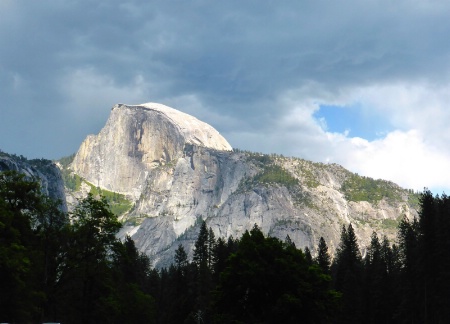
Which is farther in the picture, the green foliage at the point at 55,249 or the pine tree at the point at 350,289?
the pine tree at the point at 350,289

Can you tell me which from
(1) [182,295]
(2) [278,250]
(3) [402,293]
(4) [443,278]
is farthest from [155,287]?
(2) [278,250]

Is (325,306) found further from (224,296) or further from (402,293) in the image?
(402,293)

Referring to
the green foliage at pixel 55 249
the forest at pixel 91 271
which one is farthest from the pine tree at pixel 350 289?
the green foliage at pixel 55 249

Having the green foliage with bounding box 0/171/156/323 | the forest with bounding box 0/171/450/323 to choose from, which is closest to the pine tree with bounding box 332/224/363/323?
the forest with bounding box 0/171/450/323

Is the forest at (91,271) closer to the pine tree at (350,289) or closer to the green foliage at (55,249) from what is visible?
the green foliage at (55,249)

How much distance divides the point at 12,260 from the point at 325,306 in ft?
86.9

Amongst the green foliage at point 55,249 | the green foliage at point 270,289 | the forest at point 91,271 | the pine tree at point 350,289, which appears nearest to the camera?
the forest at point 91,271

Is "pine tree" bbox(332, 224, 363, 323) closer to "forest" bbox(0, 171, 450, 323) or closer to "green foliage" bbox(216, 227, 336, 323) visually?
"forest" bbox(0, 171, 450, 323)

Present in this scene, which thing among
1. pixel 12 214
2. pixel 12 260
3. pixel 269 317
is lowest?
pixel 269 317

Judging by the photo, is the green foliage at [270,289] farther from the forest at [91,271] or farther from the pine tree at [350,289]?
the pine tree at [350,289]

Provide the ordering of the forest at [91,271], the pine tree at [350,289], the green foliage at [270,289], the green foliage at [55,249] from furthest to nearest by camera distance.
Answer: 1. the pine tree at [350,289]
2. the green foliage at [270,289]
3. the green foliage at [55,249]
4. the forest at [91,271]

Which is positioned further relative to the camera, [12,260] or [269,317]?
[269,317]

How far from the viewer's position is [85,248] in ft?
179

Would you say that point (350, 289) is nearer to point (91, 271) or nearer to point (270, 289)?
point (270, 289)
